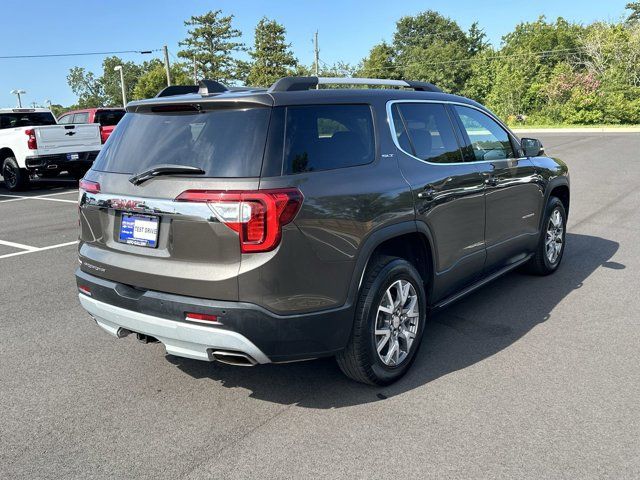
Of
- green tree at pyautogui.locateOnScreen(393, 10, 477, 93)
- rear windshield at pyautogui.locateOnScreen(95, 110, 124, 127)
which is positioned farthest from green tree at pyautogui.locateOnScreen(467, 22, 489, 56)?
rear windshield at pyautogui.locateOnScreen(95, 110, 124, 127)

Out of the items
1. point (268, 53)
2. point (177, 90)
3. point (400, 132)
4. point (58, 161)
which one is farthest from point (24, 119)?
point (268, 53)

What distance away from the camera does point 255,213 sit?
A: 281 cm

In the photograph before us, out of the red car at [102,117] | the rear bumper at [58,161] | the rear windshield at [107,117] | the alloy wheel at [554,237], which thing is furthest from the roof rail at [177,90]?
the rear windshield at [107,117]

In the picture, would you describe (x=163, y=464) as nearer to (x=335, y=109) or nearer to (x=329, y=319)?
(x=329, y=319)

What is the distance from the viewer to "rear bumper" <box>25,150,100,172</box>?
46.0ft

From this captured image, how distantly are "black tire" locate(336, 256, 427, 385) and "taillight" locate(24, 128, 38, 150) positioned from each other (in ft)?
42.2

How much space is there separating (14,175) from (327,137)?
1425cm

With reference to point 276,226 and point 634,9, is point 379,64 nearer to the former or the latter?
point 634,9

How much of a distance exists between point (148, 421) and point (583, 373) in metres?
2.68

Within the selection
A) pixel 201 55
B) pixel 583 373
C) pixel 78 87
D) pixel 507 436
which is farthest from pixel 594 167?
pixel 78 87

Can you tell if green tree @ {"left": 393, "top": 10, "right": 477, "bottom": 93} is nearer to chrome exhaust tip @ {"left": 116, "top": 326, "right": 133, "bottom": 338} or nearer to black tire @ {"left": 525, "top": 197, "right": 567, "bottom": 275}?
black tire @ {"left": 525, "top": 197, "right": 567, "bottom": 275}

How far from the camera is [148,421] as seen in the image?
10.5ft

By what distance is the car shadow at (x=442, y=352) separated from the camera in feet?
11.5

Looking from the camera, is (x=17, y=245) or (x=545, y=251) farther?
(x=17, y=245)
